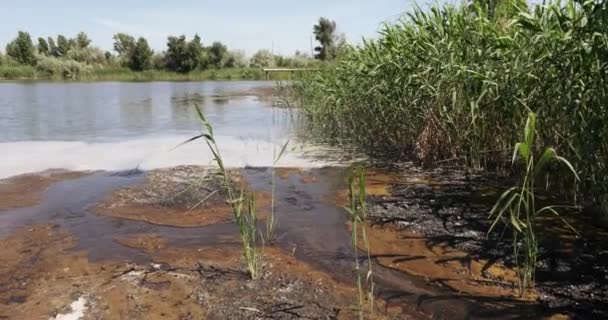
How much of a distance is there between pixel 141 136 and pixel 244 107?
234 inches

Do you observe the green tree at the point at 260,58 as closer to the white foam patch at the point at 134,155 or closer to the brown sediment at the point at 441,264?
the white foam patch at the point at 134,155

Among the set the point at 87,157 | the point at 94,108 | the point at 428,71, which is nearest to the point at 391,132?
the point at 428,71

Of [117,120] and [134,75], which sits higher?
[134,75]

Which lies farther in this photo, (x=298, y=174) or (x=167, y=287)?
(x=298, y=174)

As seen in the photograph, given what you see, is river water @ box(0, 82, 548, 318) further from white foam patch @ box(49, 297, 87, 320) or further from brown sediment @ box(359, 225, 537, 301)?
white foam patch @ box(49, 297, 87, 320)

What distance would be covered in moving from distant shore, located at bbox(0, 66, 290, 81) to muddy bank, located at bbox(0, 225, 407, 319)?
32905 mm

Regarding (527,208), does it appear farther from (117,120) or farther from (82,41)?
(82,41)

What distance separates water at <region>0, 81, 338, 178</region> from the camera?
18.8ft

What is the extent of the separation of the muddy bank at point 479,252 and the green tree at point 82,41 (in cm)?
4499

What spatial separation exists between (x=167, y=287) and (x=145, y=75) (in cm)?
3678

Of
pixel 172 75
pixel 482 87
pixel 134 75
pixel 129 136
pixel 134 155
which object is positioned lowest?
pixel 134 155

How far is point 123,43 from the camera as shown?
4288 centimetres

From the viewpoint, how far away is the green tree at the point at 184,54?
128 ft

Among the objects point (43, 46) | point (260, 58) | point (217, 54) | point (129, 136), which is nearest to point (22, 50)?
point (43, 46)
